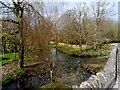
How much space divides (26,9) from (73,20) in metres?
7.71

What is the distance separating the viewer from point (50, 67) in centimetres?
740

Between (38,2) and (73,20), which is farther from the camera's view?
(73,20)

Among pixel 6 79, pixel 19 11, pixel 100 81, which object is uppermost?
pixel 19 11

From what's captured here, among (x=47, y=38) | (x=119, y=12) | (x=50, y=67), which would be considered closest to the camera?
(x=50, y=67)

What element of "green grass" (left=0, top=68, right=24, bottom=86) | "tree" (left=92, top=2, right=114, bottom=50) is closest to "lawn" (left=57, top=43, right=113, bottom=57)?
"tree" (left=92, top=2, right=114, bottom=50)

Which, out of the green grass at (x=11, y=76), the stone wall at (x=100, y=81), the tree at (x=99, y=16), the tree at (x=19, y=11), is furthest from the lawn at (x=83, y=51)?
the stone wall at (x=100, y=81)

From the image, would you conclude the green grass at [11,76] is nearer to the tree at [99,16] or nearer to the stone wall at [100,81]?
the stone wall at [100,81]

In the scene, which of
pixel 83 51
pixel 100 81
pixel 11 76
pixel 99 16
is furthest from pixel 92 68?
pixel 99 16

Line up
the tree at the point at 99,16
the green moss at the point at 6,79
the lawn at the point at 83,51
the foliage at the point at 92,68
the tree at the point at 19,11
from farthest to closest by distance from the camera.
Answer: the tree at the point at 99,16, the lawn at the point at 83,51, the foliage at the point at 92,68, the tree at the point at 19,11, the green moss at the point at 6,79

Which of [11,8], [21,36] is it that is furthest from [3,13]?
[21,36]

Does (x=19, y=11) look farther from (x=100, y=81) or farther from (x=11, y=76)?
(x=100, y=81)

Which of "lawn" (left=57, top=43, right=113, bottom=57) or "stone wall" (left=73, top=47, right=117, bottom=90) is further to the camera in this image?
"lawn" (left=57, top=43, right=113, bottom=57)

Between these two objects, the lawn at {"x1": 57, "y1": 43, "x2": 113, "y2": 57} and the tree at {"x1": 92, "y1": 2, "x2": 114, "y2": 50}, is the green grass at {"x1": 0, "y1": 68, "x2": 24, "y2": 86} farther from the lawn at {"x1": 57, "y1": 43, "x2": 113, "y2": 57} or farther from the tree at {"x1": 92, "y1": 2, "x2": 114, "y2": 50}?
the tree at {"x1": 92, "y1": 2, "x2": 114, "y2": 50}

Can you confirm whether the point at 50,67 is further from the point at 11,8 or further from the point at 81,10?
the point at 81,10
